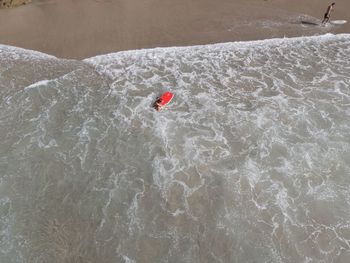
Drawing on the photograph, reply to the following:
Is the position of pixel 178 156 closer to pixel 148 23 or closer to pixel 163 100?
pixel 163 100

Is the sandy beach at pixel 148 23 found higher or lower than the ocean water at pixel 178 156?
higher

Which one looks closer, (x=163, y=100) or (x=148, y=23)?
(x=163, y=100)

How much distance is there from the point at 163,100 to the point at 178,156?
11.0 feet

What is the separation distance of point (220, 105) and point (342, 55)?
337 inches

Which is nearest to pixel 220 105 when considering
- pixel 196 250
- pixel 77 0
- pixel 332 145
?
pixel 332 145

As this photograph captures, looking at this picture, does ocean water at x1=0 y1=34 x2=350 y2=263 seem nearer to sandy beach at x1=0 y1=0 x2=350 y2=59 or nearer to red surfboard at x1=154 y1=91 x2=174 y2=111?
red surfboard at x1=154 y1=91 x2=174 y2=111

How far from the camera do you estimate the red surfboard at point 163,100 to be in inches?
653

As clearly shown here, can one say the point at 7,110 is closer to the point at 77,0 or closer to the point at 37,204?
the point at 37,204

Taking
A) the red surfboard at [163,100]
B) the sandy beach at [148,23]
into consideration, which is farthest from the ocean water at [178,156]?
the sandy beach at [148,23]

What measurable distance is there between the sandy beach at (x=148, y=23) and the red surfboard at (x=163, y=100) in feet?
16.2

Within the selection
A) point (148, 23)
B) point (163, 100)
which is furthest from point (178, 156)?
point (148, 23)

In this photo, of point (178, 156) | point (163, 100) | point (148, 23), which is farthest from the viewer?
point (148, 23)

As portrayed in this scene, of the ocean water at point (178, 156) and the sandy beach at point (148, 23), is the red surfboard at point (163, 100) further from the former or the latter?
the sandy beach at point (148, 23)

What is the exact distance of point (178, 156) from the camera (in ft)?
47.5
